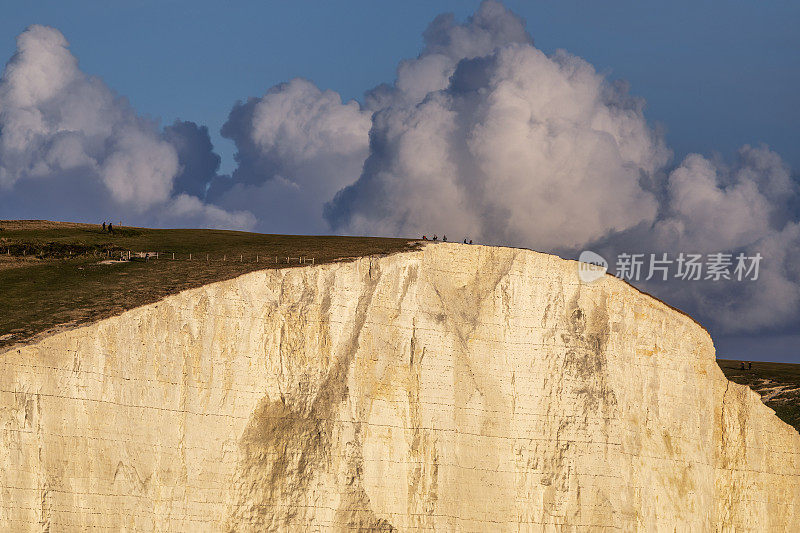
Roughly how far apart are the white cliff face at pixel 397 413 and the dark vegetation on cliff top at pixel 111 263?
2.07 meters

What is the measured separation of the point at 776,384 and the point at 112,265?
57.6 meters

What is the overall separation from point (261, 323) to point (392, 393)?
7.27 metres

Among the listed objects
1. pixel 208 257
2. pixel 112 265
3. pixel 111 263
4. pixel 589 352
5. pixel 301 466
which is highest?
pixel 208 257

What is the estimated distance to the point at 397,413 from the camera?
50188 millimetres

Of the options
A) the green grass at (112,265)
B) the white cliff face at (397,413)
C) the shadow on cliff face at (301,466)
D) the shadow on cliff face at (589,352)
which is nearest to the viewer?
the white cliff face at (397,413)

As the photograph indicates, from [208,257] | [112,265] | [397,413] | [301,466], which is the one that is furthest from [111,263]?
[397,413]

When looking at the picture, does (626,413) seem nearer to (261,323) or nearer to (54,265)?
(261,323)

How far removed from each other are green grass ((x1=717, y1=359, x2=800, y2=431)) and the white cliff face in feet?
64.6

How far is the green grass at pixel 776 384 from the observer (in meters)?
78.7

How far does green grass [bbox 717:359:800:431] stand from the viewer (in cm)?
7869

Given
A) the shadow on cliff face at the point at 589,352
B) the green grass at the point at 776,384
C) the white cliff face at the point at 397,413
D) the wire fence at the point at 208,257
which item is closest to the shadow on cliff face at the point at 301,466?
the white cliff face at the point at 397,413

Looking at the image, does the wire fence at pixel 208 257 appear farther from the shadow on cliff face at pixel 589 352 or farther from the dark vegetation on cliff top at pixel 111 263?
the shadow on cliff face at pixel 589 352

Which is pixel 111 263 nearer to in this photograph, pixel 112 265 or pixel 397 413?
pixel 112 265

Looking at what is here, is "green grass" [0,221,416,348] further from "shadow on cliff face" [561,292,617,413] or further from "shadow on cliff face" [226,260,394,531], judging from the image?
"shadow on cliff face" [561,292,617,413]
